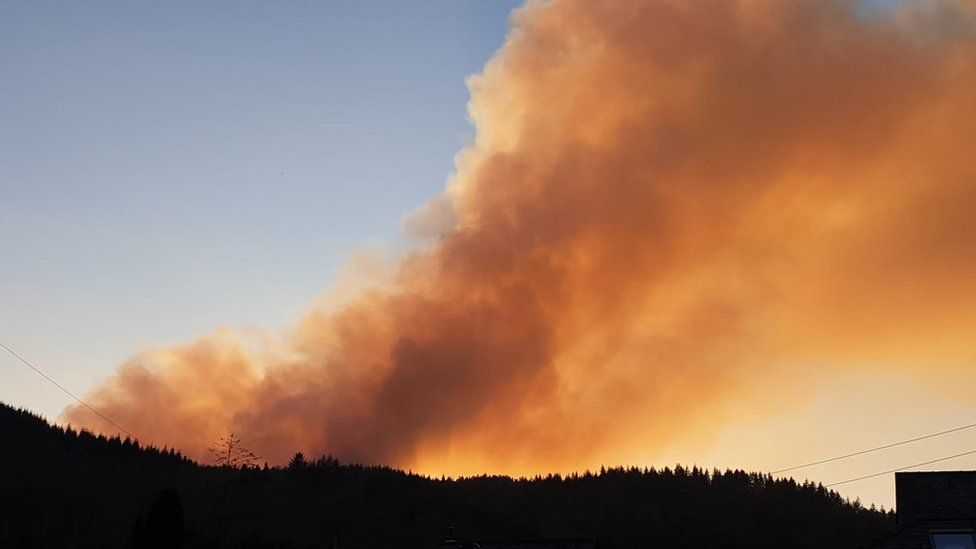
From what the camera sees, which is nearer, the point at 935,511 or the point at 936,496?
the point at 935,511

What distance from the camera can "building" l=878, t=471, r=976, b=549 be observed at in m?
41.5

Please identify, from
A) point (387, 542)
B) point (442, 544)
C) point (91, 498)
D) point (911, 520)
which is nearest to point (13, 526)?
point (91, 498)

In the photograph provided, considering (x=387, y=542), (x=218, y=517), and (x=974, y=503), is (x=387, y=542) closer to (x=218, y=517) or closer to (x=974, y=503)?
(x=218, y=517)

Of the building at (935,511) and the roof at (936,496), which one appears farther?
the roof at (936,496)

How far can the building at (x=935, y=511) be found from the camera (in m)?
41.5

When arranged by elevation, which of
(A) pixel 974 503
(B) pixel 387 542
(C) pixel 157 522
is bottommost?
(C) pixel 157 522

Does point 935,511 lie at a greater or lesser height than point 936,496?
lesser

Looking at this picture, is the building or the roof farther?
the roof

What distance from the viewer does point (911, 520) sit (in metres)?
42.4

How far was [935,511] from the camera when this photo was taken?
42.2 metres

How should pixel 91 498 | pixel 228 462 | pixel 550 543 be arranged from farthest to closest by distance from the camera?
pixel 91 498
pixel 228 462
pixel 550 543

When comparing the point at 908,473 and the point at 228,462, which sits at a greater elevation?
the point at 228,462

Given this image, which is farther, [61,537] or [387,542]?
[387,542]

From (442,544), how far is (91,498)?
15593 cm
